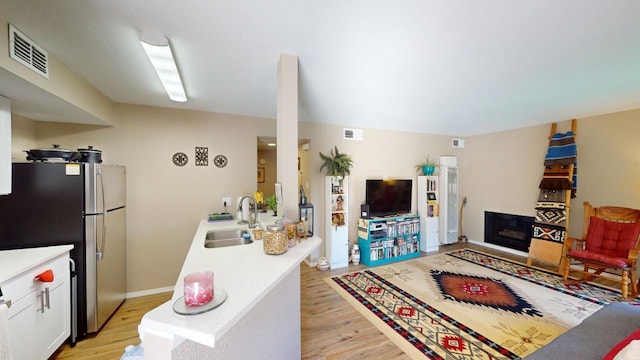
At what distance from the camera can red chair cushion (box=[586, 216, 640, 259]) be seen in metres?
2.93

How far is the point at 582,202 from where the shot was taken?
12.0ft

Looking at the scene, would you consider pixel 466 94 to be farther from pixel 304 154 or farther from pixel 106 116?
pixel 106 116

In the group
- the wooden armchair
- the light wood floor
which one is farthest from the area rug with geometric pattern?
the wooden armchair

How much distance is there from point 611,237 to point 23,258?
6394 mm

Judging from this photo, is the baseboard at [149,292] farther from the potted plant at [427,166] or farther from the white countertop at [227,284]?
the potted plant at [427,166]

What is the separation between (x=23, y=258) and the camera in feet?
5.58

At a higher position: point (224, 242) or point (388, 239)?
point (224, 242)

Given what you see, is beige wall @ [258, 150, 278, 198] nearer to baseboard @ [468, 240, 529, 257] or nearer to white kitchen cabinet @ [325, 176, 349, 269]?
white kitchen cabinet @ [325, 176, 349, 269]

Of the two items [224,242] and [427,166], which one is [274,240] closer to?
[224,242]

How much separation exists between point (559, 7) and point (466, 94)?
55.9 inches

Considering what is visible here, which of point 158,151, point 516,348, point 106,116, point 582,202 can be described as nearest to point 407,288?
point 516,348

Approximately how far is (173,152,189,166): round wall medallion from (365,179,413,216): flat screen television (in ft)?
9.69

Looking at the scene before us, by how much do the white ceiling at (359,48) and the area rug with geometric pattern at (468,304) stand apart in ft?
8.11

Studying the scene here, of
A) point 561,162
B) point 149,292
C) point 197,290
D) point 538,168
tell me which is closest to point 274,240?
point 197,290
